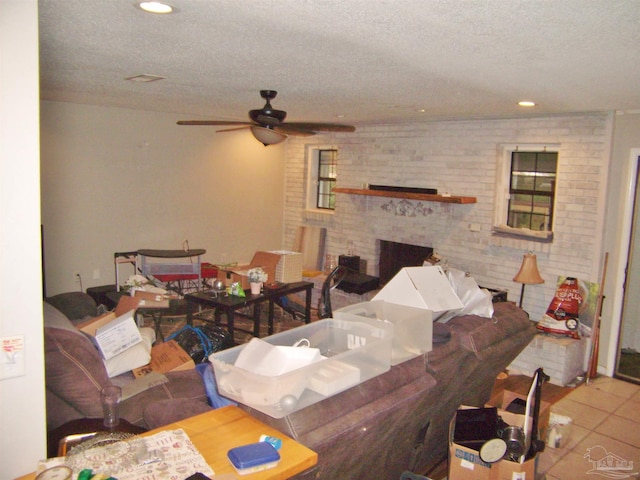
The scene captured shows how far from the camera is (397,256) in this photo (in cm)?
703

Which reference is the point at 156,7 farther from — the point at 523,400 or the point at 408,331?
the point at 523,400

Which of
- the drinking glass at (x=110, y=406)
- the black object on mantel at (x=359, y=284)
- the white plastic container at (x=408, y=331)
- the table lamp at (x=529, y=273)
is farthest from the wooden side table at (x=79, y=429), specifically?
the black object on mantel at (x=359, y=284)

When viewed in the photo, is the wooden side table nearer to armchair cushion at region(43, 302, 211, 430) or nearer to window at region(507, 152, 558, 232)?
armchair cushion at region(43, 302, 211, 430)

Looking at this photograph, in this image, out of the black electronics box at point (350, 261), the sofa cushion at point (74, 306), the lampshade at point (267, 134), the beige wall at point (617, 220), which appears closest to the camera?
the lampshade at point (267, 134)

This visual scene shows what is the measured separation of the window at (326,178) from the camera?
804 cm

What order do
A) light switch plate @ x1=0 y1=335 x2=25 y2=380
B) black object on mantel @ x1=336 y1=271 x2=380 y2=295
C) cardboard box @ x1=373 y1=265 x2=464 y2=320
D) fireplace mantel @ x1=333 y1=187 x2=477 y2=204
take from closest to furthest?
light switch plate @ x1=0 y1=335 x2=25 y2=380
cardboard box @ x1=373 y1=265 x2=464 y2=320
fireplace mantel @ x1=333 y1=187 x2=477 y2=204
black object on mantel @ x1=336 y1=271 x2=380 y2=295

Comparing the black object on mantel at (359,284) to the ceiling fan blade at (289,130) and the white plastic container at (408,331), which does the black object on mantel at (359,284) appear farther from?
the white plastic container at (408,331)

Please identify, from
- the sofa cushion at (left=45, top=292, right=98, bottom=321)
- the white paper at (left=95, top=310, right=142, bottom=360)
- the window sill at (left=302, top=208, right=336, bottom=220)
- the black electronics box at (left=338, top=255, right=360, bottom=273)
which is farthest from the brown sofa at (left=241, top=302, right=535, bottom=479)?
the window sill at (left=302, top=208, right=336, bottom=220)

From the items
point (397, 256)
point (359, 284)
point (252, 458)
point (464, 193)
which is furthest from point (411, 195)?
point (252, 458)

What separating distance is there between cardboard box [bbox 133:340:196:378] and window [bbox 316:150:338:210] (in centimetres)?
467

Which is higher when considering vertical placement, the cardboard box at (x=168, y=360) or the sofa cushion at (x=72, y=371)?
the sofa cushion at (x=72, y=371)

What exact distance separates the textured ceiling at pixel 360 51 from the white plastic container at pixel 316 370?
1.42 m

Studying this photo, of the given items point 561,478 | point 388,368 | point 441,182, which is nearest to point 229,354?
point 388,368

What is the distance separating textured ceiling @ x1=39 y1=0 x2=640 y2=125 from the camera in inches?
86.0
